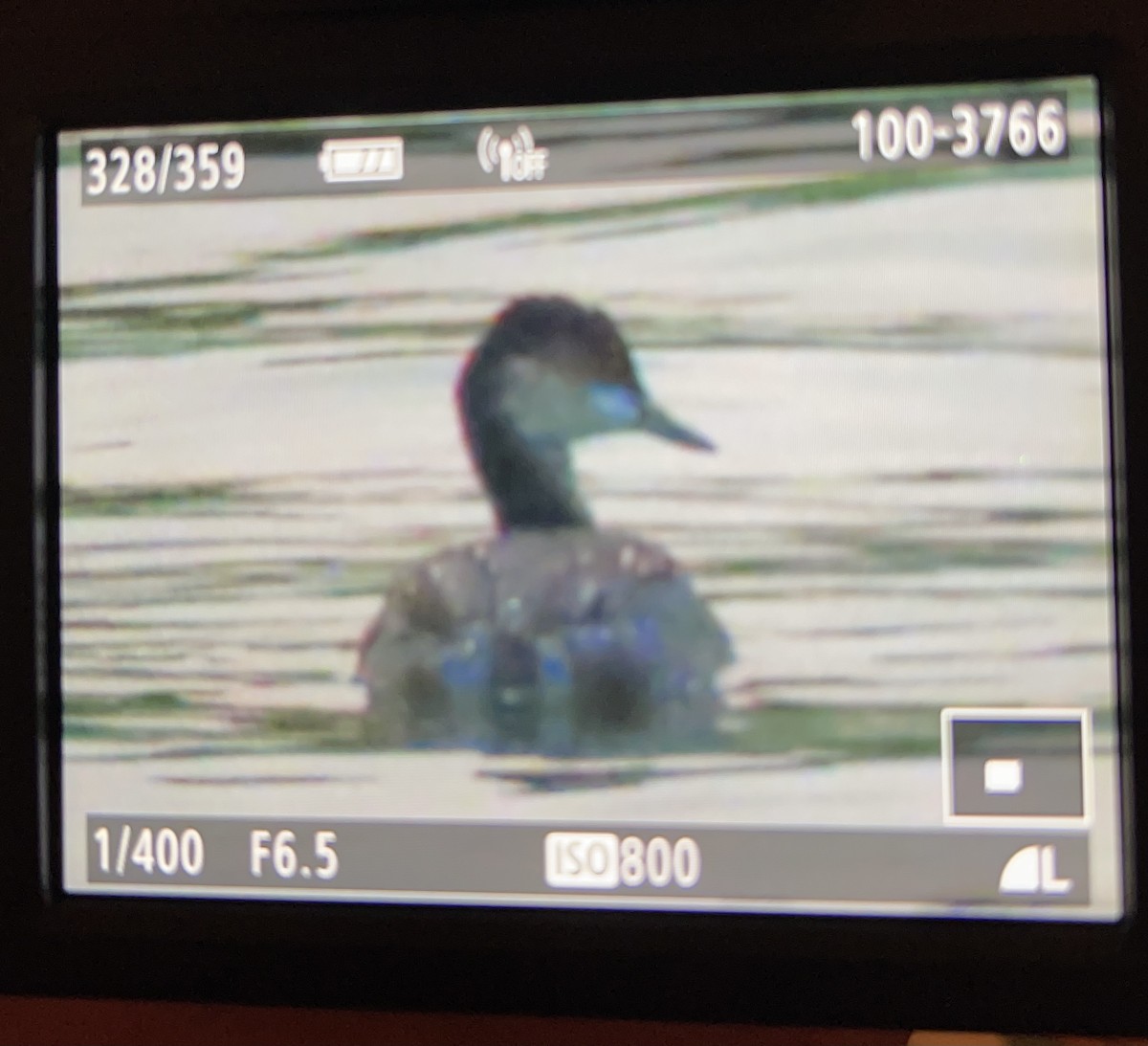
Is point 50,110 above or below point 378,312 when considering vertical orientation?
above

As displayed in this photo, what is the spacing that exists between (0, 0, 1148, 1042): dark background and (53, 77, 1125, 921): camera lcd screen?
0.02m

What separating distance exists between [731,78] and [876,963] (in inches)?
15.6

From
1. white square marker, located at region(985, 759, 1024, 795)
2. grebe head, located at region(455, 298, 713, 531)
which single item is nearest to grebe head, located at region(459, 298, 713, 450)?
grebe head, located at region(455, 298, 713, 531)

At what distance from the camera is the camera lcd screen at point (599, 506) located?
0.55 meters

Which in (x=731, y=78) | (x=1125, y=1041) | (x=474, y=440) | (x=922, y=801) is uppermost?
(x=731, y=78)

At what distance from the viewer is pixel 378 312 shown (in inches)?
22.8

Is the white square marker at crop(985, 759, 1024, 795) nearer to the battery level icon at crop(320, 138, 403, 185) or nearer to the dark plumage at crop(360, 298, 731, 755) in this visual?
the dark plumage at crop(360, 298, 731, 755)

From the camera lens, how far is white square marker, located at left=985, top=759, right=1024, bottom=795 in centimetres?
54

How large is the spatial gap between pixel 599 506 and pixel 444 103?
199 mm

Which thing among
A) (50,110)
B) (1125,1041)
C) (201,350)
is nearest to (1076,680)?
(1125,1041)

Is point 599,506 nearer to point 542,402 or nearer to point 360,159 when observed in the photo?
point 542,402

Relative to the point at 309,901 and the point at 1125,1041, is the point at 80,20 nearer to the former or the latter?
Result: the point at 309,901

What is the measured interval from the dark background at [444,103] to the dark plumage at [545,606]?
10 cm

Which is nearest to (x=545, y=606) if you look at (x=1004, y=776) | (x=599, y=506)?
(x=599, y=506)
